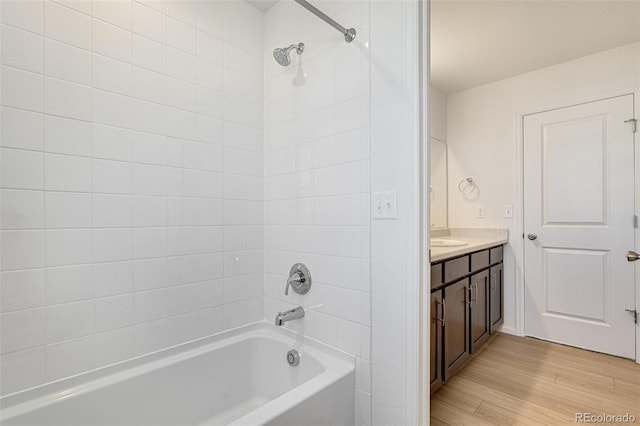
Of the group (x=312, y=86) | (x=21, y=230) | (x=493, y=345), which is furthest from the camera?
(x=493, y=345)

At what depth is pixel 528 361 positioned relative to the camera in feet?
7.79

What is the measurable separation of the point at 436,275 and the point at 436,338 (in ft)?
1.20

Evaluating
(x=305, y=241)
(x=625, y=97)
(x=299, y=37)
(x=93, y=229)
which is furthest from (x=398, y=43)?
(x=625, y=97)

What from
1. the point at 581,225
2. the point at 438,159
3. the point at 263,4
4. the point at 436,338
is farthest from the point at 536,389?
the point at 263,4

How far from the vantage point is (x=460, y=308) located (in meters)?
2.05

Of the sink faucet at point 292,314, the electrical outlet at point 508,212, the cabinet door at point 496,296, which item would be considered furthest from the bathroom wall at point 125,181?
the electrical outlet at point 508,212

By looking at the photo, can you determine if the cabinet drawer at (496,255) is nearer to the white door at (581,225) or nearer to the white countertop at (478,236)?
the white countertop at (478,236)

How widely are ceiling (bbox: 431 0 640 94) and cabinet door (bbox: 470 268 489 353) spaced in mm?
1789

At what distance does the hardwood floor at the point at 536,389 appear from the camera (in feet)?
5.71

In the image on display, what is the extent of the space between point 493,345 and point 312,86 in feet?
8.60

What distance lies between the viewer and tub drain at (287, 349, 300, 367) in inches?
61.0

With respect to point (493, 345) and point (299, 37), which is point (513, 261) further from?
point (299, 37)

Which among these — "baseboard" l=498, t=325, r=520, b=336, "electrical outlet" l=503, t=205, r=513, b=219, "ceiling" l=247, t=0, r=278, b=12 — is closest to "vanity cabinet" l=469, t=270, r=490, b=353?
"baseboard" l=498, t=325, r=520, b=336

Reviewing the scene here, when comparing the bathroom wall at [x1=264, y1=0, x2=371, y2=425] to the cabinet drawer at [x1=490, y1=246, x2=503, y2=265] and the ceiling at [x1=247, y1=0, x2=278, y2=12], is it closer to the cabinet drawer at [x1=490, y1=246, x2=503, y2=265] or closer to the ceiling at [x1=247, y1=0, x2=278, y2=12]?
the ceiling at [x1=247, y1=0, x2=278, y2=12]
